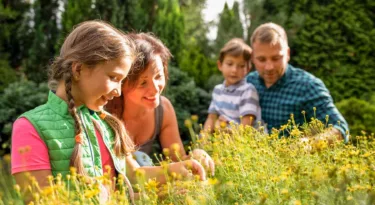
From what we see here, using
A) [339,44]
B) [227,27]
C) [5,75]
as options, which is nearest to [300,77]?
[227,27]

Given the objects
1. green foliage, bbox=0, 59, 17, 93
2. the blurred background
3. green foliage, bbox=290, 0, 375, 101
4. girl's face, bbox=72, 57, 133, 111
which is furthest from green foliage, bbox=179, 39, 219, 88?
girl's face, bbox=72, 57, 133, 111

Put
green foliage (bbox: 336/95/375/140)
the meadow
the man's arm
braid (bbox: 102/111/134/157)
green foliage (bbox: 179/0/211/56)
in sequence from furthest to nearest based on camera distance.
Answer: green foliage (bbox: 179/0/211/56) < green foliage (bbox: 336/95/375/140) < the man's arm < braid (bbox: 102/111/134/157) < the meadow

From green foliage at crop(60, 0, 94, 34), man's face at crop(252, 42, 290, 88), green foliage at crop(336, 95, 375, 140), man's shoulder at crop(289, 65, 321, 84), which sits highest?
green foliage at crop(60, 0, 94, 34)

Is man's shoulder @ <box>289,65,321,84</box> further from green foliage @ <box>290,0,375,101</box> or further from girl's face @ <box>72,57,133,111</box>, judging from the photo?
green foliage @ <box>290,0,375,101</box>

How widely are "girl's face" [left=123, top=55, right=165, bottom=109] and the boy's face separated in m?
1.47

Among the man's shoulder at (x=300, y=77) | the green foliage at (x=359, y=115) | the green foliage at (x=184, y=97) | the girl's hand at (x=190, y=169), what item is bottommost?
the green foliage at (x=359, y=115)

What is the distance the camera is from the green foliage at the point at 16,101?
→ 607 cm

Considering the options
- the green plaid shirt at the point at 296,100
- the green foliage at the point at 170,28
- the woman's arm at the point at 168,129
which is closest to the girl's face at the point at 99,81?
the woman's arm at the point at 168,129

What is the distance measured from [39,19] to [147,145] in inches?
152

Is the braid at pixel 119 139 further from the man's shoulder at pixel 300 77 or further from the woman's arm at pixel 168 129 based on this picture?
the man's shoulder at pixel 300 77

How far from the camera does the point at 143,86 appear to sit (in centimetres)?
343

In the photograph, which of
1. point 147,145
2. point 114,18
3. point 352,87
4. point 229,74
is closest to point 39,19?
point 114,18

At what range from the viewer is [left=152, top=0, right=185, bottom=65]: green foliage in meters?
6.82

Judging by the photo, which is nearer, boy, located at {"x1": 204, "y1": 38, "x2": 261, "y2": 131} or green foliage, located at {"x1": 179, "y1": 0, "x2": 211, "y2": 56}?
boy, located at {"x1": 204, "y1": 38, "x2": 261, "y2": 131}
